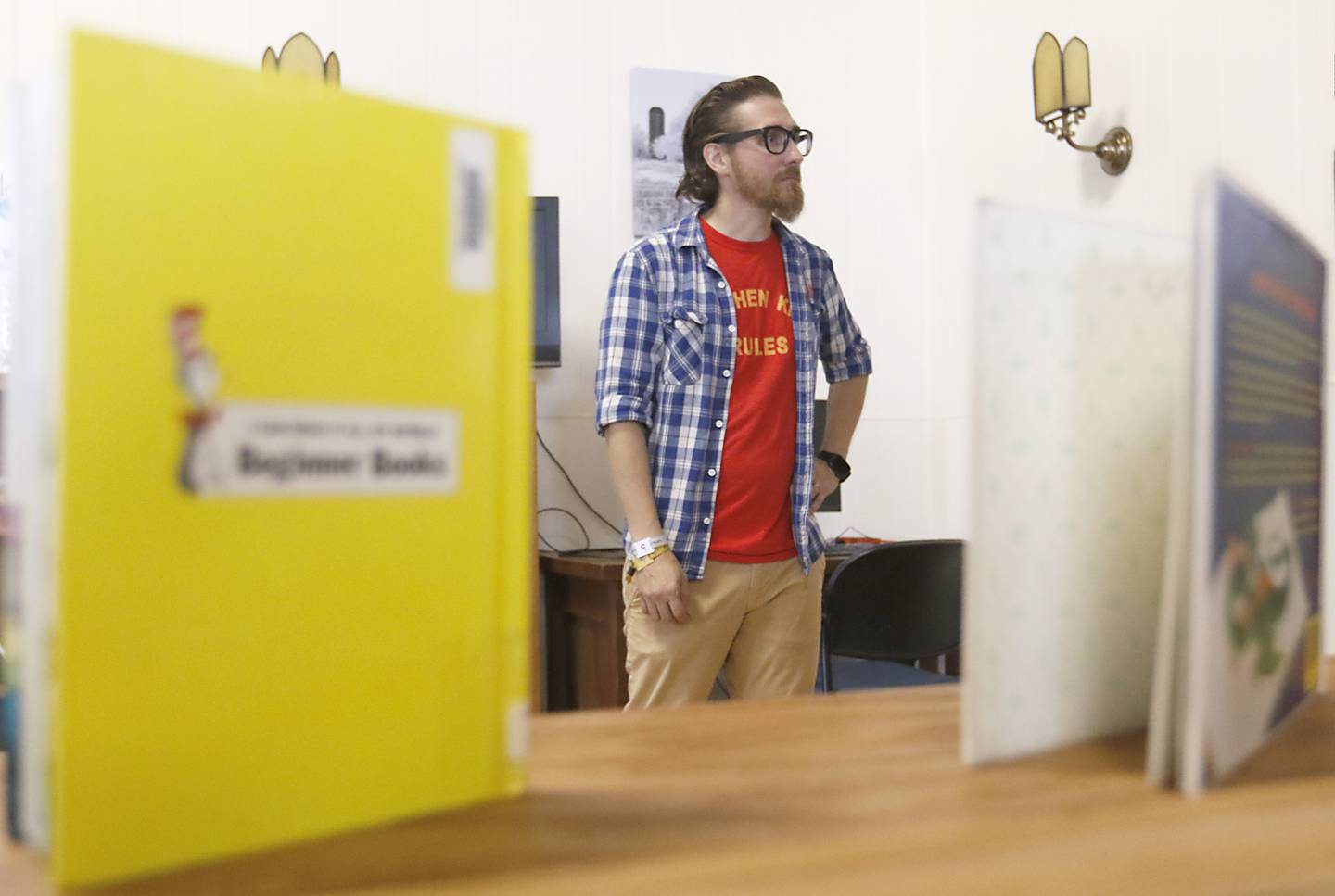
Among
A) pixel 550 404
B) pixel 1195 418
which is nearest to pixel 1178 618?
A: pixel 1195 418

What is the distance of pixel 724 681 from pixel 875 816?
5.83 ft

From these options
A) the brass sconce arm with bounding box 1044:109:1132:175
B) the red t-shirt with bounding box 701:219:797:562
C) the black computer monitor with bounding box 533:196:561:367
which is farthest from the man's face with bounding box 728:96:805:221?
the black computer monitor with bounding box 533:196:561:367

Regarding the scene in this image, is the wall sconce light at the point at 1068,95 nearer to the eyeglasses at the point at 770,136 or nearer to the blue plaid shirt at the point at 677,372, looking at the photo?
the eyeglasses at the point at 770,136

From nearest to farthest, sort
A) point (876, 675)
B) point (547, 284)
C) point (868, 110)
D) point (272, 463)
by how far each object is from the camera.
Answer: point (272, 463), point (876, 675), point (547, 284), point (868, 110)

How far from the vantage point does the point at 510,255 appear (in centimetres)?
45

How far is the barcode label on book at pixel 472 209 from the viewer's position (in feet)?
1.43

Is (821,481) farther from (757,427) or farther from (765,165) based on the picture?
(765,165)

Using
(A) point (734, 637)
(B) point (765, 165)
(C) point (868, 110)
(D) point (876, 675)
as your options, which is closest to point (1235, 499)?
(A) point (734, 637)

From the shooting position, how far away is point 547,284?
317 centimetres

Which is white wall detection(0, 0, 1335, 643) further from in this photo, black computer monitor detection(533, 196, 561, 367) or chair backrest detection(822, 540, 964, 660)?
chair backrest detection(822, 540, 964, 660)

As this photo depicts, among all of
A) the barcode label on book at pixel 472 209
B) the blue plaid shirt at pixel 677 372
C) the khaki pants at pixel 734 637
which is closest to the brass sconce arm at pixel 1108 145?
the blue plaid shirt at pixel 677 372

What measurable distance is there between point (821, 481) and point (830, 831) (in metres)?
1.81

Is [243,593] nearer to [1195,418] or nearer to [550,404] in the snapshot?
[1195,418]

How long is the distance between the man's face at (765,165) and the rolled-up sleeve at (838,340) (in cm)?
15
